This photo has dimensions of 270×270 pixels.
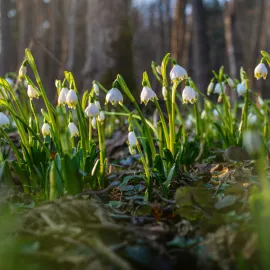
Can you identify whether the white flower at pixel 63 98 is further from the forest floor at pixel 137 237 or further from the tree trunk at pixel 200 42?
the tree trunk at pixel 200 42

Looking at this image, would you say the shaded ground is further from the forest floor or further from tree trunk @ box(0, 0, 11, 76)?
tree trunk @ box(0, 0, 11, 76)

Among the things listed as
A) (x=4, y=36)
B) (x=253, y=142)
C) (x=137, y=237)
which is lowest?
(x=137, y=237)

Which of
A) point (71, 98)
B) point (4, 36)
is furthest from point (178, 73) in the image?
point (4, 36)

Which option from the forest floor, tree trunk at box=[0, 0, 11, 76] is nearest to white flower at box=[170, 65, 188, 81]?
the forest floor

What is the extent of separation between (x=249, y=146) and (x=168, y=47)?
633 inches

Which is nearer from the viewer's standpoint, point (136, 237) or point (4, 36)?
point (136, 237)

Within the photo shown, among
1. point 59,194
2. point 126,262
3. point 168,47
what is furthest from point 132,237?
point 168,47

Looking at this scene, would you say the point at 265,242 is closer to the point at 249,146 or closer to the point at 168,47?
the point at 249,146

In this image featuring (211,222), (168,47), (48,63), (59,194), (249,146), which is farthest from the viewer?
(48,63)

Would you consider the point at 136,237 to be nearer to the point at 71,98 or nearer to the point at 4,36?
the point at 71,98

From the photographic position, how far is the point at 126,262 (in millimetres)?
843

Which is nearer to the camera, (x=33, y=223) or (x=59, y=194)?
(x=33, y=223)

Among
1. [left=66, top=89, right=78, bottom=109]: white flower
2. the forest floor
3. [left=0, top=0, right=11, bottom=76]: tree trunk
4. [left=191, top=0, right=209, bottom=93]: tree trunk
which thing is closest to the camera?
the forest floor

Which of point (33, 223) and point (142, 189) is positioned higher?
point (33, 223)
